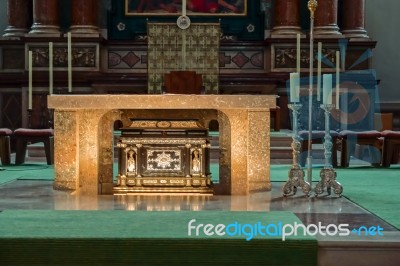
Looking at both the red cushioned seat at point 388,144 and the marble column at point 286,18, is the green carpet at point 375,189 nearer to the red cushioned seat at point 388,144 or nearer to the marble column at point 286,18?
the red cushioned seat at point 388,144

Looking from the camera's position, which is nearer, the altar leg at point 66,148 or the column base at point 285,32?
the altar leg at point 66,148

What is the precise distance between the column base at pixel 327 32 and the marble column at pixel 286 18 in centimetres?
36

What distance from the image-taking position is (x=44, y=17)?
41.7ft

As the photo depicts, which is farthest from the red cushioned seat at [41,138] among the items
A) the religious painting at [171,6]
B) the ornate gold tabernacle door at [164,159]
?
the religious painting at [171,6]

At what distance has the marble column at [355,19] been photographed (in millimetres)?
12812

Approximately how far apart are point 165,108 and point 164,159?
0.44 m

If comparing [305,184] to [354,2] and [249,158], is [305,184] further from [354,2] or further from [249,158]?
[354,2]

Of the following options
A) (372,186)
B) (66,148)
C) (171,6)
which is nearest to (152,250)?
(66,148)

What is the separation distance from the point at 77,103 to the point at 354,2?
7.89 m

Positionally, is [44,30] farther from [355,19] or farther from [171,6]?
[355,19]

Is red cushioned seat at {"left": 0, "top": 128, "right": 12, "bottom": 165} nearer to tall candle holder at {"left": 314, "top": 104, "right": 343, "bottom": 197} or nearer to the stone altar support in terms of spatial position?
the stone altar support

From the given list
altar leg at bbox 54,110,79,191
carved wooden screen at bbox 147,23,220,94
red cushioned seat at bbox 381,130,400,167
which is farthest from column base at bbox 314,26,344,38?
altar leg at bbox 54,110,79,191

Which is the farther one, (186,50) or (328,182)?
(186,50)

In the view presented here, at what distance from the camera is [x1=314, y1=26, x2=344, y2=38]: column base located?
12.6 meters
